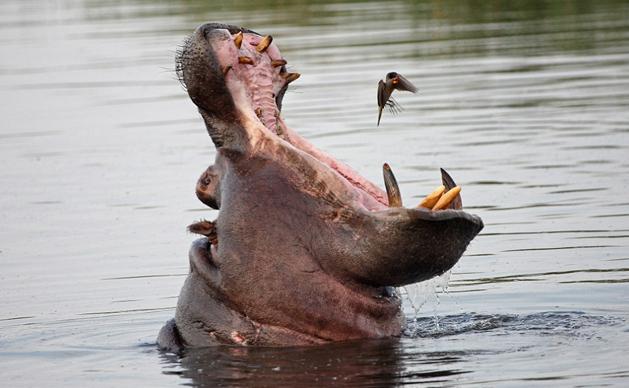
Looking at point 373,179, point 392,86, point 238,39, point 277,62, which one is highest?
point 238,39

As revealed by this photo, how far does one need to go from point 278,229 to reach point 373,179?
6286 mm

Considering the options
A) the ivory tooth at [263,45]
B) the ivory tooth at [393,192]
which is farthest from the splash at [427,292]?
the ivory tooth at [263,45]

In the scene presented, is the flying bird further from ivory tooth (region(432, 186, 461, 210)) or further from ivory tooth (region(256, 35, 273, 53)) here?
ivory tooth (region(432, 186, 461, 210))

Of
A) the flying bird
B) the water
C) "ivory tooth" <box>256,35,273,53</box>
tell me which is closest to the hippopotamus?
"ivory tooth" <box>256,35,273,53</box>

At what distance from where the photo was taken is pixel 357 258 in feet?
23.1

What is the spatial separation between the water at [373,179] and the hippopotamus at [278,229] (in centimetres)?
19

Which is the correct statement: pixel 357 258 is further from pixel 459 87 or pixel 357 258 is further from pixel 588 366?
pixel 459 87

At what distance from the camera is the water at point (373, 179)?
765cm

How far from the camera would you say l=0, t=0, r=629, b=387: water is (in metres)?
7.65

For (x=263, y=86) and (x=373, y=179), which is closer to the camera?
(x=263, y=86)

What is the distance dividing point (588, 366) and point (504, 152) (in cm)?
754

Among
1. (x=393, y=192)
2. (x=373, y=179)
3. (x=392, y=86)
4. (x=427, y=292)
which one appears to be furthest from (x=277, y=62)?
(x=373, y=179)

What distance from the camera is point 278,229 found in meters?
7.27

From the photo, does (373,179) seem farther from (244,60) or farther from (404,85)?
(244,60)
